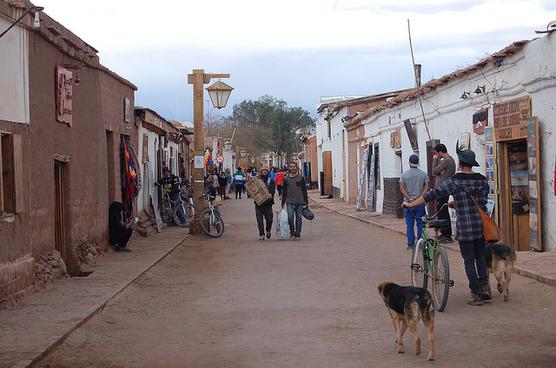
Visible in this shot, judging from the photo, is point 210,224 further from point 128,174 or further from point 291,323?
point 291,323

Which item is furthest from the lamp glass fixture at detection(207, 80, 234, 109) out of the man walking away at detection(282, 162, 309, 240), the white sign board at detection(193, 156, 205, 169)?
the man walking away at detection(282, 162, 309, 240)

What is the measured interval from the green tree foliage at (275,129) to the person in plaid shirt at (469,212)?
3540 inches

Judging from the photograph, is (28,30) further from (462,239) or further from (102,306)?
(462,239)

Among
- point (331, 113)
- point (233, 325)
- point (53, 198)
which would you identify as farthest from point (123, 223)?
point (331, 113)

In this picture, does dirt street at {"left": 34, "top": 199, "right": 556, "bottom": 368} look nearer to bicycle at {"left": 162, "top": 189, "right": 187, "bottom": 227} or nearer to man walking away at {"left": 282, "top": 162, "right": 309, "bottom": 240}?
man walking away at {"left": 282, "top": 162, "right": 309, "bottom": 240}

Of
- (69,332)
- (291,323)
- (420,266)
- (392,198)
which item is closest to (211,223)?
(392,198)

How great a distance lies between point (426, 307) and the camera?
23.6 feet

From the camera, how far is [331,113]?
148ft

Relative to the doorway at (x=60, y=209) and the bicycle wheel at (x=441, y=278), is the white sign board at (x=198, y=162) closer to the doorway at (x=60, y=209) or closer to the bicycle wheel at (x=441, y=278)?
the doorway at (x=60, y=209)

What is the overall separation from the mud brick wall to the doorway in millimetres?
13277

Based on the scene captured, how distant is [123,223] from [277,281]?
5497 mm

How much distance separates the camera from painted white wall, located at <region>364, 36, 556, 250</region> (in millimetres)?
13547

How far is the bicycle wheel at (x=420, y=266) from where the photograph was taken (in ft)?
32.4

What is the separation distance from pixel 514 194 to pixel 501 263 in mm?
5900
